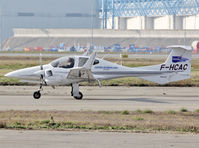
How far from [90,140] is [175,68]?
44.3 feet

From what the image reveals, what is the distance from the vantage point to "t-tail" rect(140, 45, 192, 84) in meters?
24.8

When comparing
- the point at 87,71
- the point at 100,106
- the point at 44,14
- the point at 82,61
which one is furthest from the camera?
the point at 44,14

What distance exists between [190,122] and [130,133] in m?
3.03

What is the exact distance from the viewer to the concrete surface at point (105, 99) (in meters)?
20.1

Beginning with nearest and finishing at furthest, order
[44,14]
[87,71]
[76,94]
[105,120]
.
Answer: [105,120] → [87,71] → [76,94] → [44,14]

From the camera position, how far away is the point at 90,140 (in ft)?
39.8

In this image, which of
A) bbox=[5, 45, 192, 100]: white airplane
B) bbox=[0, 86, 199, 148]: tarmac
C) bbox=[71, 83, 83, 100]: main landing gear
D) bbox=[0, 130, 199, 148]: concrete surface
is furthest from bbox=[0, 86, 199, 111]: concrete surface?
bbox=[0, 130, 199, 148]: concrete surface

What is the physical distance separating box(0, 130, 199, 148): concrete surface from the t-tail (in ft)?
39.0

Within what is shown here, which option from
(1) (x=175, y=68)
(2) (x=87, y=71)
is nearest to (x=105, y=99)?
(2) (x=87, y=71)

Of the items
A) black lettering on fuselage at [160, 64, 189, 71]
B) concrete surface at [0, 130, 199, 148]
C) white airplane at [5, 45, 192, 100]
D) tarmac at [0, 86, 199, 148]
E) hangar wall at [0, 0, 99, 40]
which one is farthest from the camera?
hangar wall at [0, 0, 99, 40]

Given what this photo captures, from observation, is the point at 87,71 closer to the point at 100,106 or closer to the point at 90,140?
the point at 100,106

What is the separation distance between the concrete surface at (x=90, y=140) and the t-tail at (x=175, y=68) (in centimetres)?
1190

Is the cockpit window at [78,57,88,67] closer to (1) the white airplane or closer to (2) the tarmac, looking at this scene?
(1) the white airplane

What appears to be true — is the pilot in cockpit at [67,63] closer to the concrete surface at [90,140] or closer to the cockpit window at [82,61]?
the cockpit window at [82,61]
